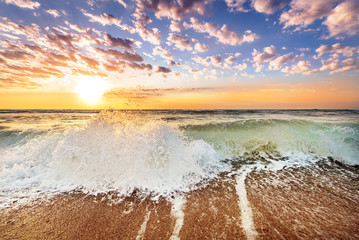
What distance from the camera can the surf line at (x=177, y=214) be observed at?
2699 millimetres

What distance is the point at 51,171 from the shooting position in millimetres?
4828

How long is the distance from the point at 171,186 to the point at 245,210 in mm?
A: 1822

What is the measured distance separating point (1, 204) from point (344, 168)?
9.54 meters

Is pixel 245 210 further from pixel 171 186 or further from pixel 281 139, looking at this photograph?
pixel 281 139

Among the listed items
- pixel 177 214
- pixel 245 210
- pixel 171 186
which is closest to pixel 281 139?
pixel 245 210

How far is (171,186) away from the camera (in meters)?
→ 4.30

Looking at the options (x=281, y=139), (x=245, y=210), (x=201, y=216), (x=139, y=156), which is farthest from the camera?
(x=281, y=139)

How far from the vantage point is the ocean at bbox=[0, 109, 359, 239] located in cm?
283

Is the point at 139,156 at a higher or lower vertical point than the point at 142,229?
higher

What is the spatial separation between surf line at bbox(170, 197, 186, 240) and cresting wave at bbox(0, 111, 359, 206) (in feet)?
1.22

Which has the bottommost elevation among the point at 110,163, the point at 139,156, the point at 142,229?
the point at 142,229

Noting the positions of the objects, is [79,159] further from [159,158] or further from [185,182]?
[185,182]

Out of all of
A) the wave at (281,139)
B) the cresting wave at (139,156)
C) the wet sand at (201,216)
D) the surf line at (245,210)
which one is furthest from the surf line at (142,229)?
the wave at (281,139)

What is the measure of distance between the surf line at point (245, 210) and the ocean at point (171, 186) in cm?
2
